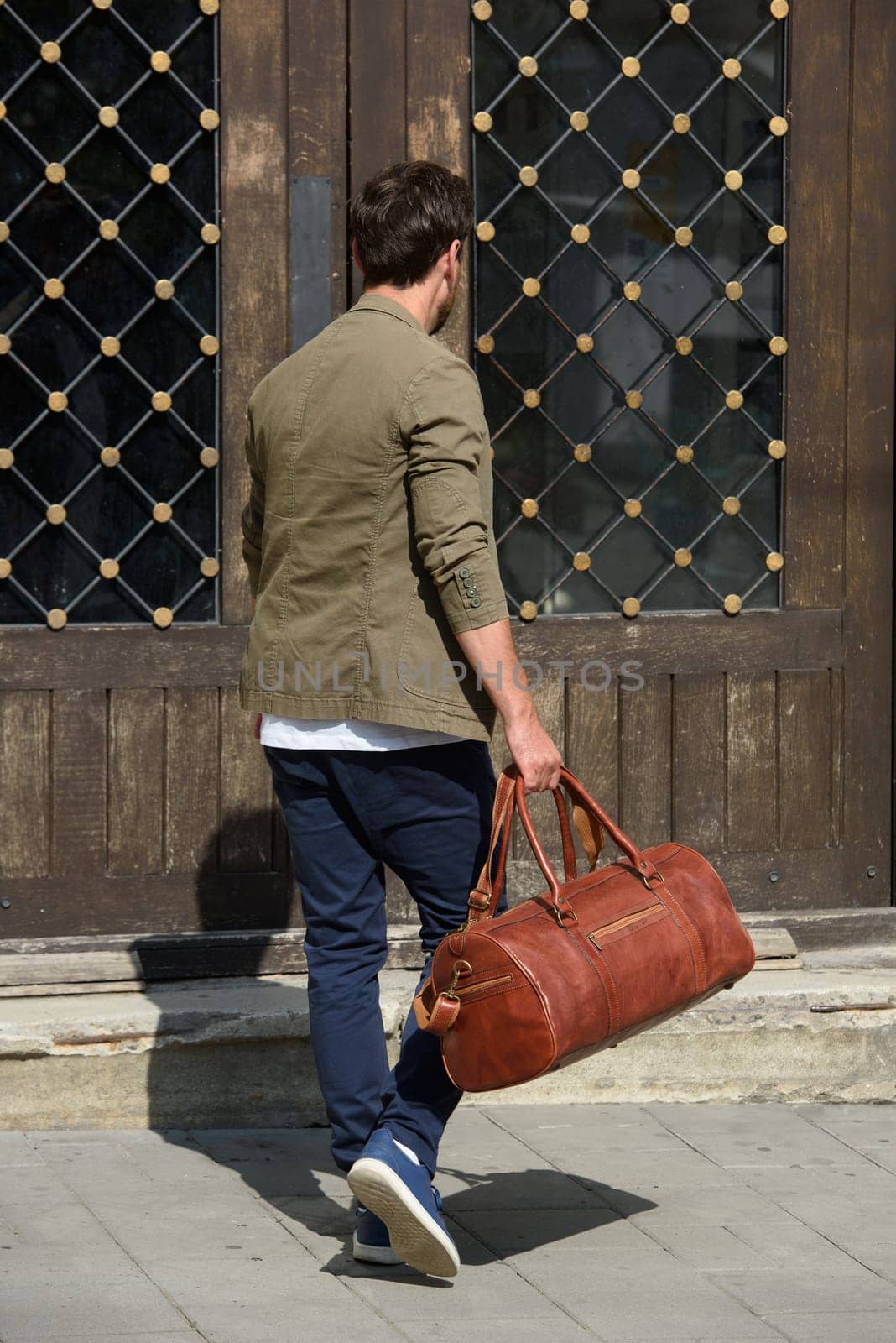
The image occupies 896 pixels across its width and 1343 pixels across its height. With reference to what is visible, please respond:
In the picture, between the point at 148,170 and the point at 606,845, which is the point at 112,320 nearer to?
the point at 148,170

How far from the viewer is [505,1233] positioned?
3.69 metres

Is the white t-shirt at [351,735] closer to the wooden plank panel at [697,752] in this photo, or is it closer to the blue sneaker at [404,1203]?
the blue sneaker at [404,1203]

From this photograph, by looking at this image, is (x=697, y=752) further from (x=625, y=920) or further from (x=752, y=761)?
(x=625, y=920)

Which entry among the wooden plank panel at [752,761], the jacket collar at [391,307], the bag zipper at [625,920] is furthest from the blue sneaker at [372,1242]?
the wooden plank panel at [752,761]

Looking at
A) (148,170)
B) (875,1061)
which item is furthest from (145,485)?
(875,1061)

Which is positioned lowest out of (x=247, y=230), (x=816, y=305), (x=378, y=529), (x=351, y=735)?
(x=351, y=735)

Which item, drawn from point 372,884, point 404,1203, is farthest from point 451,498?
point 404,1203

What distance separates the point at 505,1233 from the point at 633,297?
2.45 metres

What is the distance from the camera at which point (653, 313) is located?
493cm

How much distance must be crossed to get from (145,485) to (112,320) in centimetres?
42

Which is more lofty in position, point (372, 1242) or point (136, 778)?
point (136, 778)

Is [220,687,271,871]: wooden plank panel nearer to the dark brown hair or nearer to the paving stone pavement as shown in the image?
the paving stone pavement

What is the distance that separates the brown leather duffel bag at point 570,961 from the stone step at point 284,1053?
1.04 meters

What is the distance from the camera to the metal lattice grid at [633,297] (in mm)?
4816
